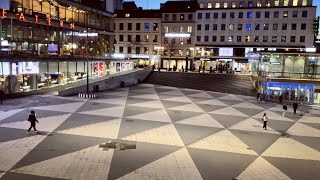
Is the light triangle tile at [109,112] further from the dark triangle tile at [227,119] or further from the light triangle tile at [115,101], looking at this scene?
the dark triangle tile at [227,119]

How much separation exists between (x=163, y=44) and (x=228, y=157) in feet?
219

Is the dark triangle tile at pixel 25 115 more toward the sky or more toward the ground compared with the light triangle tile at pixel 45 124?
more toward the sky

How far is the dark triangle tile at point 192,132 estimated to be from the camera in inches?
898

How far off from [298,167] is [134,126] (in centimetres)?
1298

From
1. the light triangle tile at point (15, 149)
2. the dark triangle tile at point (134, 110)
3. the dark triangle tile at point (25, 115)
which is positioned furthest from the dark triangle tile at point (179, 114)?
the light triangle tile at point (15, 149)

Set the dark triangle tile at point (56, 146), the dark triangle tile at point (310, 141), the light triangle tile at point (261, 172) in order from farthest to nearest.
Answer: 1. the dark triangle tile at point (310, 141)
2. the dark triangle tile at point (56, 146)
3. the light triangle tile at point (261, 172)

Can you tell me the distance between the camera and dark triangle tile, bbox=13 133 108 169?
17.3 m

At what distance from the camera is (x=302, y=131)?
27.4m

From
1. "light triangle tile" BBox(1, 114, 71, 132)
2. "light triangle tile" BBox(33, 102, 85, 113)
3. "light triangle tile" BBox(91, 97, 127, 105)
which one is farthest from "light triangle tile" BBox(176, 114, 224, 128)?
"light triangle tile" BBox(33, 102, 85, 113)

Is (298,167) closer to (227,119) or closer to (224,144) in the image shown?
(224,144)

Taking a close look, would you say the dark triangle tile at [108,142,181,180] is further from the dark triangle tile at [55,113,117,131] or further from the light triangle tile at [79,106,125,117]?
the light triangle tile at [79,106,125,117]

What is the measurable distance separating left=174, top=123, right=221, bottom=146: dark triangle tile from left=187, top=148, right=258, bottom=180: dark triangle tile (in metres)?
2.44

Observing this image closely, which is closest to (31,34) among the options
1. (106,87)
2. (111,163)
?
(106,87)

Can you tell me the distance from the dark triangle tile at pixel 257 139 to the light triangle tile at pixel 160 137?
495 cm
